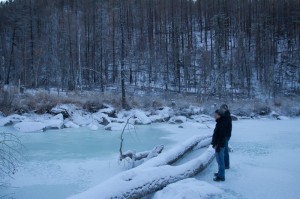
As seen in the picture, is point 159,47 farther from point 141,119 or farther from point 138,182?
point 138,182

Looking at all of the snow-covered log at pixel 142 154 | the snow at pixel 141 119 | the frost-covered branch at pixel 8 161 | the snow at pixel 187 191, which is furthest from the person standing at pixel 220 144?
the snow at pixel 141 119

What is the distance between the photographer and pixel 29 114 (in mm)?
21141

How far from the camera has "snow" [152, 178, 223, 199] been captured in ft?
20.4

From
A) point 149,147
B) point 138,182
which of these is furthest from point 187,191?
point 149,147

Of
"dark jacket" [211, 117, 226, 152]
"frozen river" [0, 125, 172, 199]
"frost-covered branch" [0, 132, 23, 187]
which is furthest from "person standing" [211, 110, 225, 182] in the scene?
"frost-covered branch" [0, 132, 23, 187]

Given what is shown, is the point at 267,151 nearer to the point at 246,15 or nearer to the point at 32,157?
the point at 32,157

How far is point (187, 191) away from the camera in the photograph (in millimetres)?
6363

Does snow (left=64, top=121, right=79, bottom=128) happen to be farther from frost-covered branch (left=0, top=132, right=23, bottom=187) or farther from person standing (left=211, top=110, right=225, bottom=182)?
person standing (left=211, top=110, right=225, bottom=182)

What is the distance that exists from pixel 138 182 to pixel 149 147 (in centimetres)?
621

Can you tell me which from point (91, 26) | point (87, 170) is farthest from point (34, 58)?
point (87, 170)

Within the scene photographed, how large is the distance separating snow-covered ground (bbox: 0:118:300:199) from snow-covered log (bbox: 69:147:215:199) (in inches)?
10.1

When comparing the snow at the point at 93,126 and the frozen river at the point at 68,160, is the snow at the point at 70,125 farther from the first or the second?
the frozen river at the point at 68,160

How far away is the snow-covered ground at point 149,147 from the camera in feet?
23.1

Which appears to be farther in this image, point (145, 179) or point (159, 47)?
point (159, 47)
